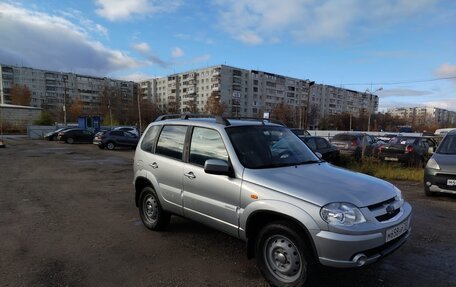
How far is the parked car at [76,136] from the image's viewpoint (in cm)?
3206

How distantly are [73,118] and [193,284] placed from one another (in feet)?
293

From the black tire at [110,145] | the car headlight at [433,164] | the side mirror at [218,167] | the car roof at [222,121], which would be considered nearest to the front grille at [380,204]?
the side mirror at [218,167]

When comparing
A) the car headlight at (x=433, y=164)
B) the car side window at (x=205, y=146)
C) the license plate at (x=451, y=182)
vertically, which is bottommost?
the license plate at (x=451, y=182)

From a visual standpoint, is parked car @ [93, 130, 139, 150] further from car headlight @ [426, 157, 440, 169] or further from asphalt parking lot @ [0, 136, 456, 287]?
car headlight @ [426, 157, 440, 169]

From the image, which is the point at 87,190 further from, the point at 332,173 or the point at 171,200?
the point at 332,173

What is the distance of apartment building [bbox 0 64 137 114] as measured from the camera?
321ft

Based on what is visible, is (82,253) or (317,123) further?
(317,123)

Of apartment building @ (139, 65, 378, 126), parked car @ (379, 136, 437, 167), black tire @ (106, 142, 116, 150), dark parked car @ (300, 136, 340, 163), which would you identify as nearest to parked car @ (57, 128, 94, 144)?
black tire @ (106, 142, 116, 150)


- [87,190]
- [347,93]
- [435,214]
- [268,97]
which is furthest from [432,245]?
[347,93]

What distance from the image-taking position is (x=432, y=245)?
4816 millimetres

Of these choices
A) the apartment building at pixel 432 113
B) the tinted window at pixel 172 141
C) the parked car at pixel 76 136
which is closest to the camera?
the tinted window at pixel 172 141

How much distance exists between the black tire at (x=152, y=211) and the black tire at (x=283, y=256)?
216 cm

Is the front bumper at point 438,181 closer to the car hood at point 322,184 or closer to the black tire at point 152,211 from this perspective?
the car hood at point 322,184

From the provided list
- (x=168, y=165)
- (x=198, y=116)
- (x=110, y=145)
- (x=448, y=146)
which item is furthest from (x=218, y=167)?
(x=110, y=145)
